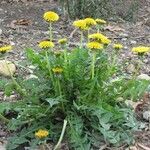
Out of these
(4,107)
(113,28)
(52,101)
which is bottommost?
(113,28)

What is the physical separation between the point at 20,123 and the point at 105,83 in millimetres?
618

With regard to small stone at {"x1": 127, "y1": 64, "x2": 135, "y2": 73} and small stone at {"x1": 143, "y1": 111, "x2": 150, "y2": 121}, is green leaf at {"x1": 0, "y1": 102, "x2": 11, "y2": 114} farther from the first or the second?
small stone at {"x1": 127, "y1": 64, "x2": 135, "y2": 73}

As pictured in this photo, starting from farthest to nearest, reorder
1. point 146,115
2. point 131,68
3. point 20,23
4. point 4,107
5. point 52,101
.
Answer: point 20,23 → point 131,68 → point 146,115 → point 4,107 → point 52,101

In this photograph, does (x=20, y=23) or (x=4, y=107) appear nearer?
(x=4, y=107)

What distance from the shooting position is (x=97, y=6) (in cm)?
536

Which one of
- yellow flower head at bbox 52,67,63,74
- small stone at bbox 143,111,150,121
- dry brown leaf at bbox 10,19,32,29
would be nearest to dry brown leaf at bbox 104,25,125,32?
dry brown leaf at bbox 10,19,32,29

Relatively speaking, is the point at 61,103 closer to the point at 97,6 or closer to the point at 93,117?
the point at 93,117

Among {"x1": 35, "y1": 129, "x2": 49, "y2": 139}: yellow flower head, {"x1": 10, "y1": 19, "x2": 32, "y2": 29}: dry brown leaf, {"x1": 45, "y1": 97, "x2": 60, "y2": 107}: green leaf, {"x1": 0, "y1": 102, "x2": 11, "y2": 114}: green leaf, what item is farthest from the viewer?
{"x1": 10, "y1": 19, "x2": 32, "y2": 29}: dry brown leaf

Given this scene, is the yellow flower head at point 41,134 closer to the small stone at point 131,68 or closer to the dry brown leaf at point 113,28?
the small stone at point 131,68

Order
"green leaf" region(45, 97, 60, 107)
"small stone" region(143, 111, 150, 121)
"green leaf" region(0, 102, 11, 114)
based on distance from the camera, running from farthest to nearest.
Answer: "small stone" region(143, 111, 150, 121) < "green leaf" region(0, 102, 11, 114) < "green leaf" region(45, 97, 60, 107)

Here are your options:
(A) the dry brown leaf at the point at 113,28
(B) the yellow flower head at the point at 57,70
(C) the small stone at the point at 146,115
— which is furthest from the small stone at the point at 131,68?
(B) the yellow flower head at the point at 57,70

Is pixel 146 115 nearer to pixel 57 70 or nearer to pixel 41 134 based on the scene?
pixel 57 70

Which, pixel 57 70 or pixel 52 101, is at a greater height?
pixel 57 70

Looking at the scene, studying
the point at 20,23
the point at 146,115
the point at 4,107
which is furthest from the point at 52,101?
the point at 20,23
